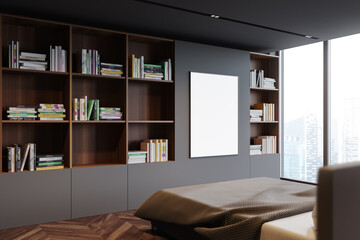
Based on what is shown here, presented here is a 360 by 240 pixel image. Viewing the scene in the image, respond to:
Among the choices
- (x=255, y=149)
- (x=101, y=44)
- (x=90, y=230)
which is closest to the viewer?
(x=90, y=230)

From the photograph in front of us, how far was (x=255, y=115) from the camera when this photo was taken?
575cm

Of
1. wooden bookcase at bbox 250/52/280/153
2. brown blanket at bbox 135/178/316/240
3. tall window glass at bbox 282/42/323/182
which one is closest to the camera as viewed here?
brown blanket at bbox 135/178/316/240

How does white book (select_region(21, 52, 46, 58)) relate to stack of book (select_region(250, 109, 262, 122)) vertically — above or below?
above

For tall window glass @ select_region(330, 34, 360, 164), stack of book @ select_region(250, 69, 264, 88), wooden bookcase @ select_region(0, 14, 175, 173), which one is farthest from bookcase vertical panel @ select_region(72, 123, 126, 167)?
tall window glass @ select_region(330, 34, 360, 164)

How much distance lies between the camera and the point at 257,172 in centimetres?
567

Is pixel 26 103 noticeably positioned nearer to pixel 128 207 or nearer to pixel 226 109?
pixel 128 207

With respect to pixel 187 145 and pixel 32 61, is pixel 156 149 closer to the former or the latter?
pixel 187 145

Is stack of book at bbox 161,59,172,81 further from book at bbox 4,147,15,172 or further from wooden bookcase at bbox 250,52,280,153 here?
book at bbox 4,147,15,172

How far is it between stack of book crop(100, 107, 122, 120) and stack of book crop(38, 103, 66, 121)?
1.55 ft

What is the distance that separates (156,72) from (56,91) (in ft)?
4.22

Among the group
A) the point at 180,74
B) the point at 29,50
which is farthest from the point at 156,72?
the point at 29,50

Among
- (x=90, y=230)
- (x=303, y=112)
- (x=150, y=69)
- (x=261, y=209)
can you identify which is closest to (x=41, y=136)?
(x=90, y=230)

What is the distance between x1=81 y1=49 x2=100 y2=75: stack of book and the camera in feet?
13.6

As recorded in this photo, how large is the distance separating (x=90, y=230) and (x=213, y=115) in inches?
94.0
